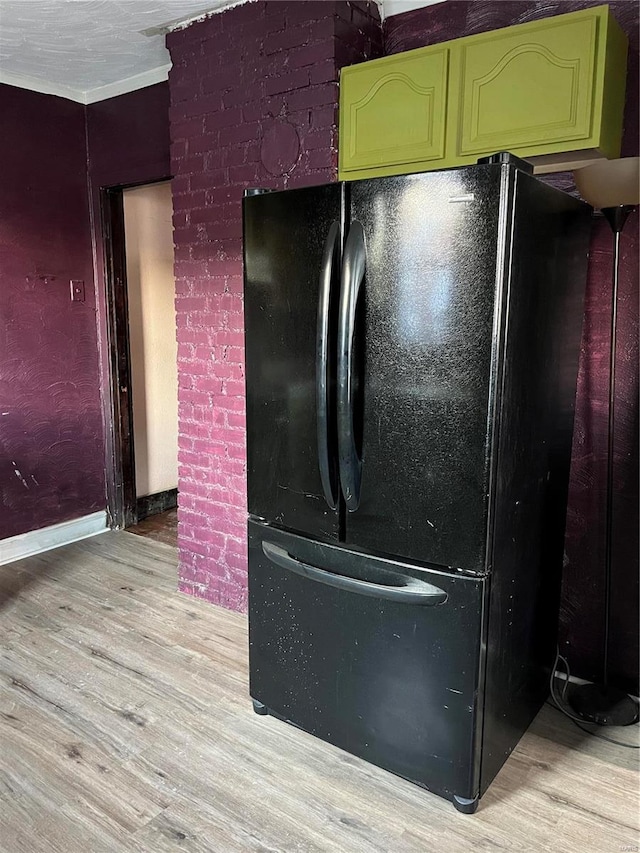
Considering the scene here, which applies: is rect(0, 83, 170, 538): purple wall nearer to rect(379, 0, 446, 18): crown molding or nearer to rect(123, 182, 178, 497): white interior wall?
rect(123, 182, 178, 497): white interior wall

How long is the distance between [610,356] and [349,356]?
928 mm

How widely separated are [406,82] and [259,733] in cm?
219

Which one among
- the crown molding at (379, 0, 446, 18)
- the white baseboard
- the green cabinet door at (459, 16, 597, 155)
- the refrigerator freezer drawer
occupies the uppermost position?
the crown molding at (379, 0, 446, 18)

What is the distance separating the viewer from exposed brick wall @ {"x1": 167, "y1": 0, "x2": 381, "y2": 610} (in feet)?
8.02

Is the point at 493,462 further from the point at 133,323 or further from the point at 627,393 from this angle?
the point at 133,323

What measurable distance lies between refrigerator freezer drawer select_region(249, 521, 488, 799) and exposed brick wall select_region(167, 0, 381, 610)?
875 mm

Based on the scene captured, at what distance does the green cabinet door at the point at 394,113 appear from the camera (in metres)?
2.12

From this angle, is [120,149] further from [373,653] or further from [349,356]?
A: [373,653]

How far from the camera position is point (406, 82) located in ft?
7.11

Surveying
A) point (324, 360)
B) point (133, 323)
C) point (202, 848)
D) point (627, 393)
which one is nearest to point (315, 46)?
point (324, 360)

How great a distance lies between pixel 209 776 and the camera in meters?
1.95

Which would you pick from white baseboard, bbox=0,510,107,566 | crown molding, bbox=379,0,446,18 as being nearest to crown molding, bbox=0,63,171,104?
crown molding, bbox=379,0,446,18

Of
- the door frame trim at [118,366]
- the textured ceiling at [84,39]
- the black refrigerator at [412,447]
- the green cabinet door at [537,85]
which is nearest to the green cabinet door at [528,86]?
the green cabinet door at [537,85]

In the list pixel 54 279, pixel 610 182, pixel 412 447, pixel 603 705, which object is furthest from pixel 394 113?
pixel 54 279
